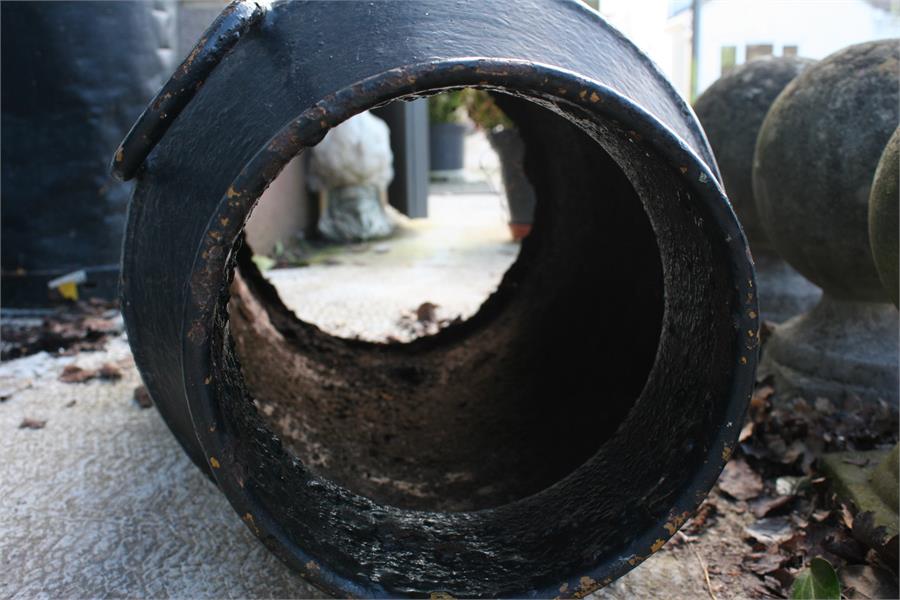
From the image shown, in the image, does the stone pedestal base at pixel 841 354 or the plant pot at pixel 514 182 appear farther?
the plant pot at pixel 514 182

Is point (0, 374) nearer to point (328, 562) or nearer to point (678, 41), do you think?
point (328, 562)

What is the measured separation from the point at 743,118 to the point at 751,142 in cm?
11

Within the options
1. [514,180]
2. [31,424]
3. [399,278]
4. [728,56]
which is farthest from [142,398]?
[728,56]

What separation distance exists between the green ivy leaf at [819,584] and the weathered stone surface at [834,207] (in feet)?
3.91

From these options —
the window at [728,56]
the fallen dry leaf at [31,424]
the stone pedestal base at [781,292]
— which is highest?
the window at [728,56]

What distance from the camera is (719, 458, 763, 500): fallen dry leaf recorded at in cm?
211

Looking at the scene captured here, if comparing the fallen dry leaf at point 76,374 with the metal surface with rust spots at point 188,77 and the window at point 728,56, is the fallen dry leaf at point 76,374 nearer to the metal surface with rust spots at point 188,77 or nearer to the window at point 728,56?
the metal surface with rust spots at point 188,77

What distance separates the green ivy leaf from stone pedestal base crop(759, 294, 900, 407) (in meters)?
1.18

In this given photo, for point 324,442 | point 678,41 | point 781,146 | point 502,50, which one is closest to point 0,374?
point 324,442

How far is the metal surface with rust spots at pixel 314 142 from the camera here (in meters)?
1.15

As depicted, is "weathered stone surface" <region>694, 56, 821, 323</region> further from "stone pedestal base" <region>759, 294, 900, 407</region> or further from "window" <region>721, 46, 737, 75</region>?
"window" <region>721, 46, 737, 75</region>

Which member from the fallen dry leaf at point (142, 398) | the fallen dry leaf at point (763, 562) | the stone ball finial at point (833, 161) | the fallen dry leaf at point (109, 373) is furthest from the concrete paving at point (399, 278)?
the fallen dry leaf at point (763, 562)

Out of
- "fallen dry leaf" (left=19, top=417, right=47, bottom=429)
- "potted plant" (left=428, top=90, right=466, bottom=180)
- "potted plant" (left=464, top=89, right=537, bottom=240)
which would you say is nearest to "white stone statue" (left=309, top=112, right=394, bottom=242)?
"potted plant" (left=464, top=89, right=537, bottom=240)

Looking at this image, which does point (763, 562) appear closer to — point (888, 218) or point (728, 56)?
point (888, 218)
